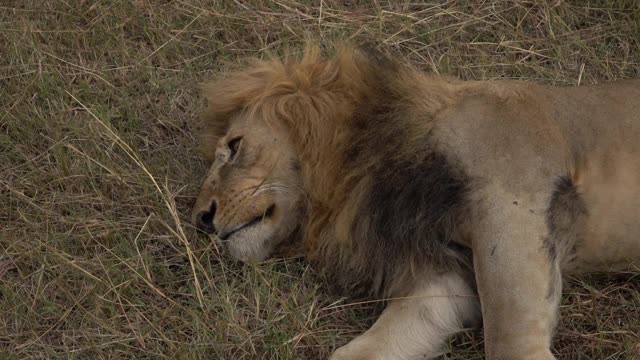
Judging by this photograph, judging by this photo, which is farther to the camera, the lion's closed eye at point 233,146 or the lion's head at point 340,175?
the lion's closed eye at point 233,146

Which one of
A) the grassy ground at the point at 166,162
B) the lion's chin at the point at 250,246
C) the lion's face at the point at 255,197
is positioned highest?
the lion's face at the point at 255,197

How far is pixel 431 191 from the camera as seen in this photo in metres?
2.81

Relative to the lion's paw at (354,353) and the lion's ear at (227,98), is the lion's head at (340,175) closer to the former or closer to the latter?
the lion's ear at (227,98)

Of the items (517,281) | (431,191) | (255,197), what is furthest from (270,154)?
(517,281)

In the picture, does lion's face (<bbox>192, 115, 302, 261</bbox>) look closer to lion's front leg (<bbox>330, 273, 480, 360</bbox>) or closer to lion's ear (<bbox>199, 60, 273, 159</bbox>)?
lion's ear (<bbox>199, 60, 273, 159</bbox>)

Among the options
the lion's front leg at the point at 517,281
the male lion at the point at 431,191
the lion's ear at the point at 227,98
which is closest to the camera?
the lion's front leg at the point at 517,281

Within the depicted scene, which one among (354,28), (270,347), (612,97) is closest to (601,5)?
(354,28)

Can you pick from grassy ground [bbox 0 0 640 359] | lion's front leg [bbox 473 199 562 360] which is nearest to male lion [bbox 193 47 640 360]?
lion's front leg [bbox 473 199 562 360]

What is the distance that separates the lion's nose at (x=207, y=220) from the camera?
3096 mm

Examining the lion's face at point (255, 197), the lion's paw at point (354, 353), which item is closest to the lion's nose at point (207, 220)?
the lion's face at point (255, 197)

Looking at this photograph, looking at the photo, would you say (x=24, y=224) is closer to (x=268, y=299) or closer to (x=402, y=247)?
(x=268, y=299)

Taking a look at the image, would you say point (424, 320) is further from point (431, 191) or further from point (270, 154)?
point (270, 154)

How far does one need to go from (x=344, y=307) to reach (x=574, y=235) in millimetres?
678

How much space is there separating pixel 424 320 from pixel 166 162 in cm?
123
